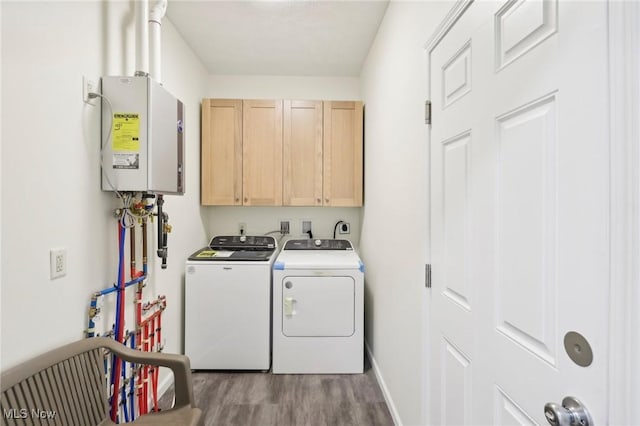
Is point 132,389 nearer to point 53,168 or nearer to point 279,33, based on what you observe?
point 53,168

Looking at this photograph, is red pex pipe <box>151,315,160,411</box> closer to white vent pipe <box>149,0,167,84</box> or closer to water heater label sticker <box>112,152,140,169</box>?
water heater label sticker <box>112,152,140,169</box>

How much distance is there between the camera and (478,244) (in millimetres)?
948

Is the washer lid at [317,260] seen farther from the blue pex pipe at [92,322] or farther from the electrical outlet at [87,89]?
the electrical outlet at [87,89]

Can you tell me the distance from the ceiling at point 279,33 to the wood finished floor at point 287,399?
2.63 m

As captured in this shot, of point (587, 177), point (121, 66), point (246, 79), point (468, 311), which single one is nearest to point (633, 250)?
point (587, 177)

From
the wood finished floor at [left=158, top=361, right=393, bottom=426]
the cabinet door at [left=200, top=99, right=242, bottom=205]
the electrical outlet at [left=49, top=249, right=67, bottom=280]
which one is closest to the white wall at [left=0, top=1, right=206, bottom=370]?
the electrical outlet at [left=49, top=249, right=67, bottom=280]

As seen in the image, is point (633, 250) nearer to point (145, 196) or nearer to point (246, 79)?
point (145, 196)

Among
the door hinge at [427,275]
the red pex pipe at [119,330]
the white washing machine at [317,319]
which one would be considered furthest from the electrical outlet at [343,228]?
the red pex pipe at [119,330]

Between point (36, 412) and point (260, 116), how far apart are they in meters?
2.41

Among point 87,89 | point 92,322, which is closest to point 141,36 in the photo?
point 87,89

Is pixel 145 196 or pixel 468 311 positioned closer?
pixel 468 311

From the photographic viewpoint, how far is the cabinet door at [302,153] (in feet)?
9.28

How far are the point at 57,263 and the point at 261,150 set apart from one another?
1875 millimetres

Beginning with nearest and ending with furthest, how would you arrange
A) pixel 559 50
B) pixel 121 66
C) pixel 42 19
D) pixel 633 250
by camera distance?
pixel 633 250 < pixel 559 50 < pixel 42 19 < pixel 121 66
